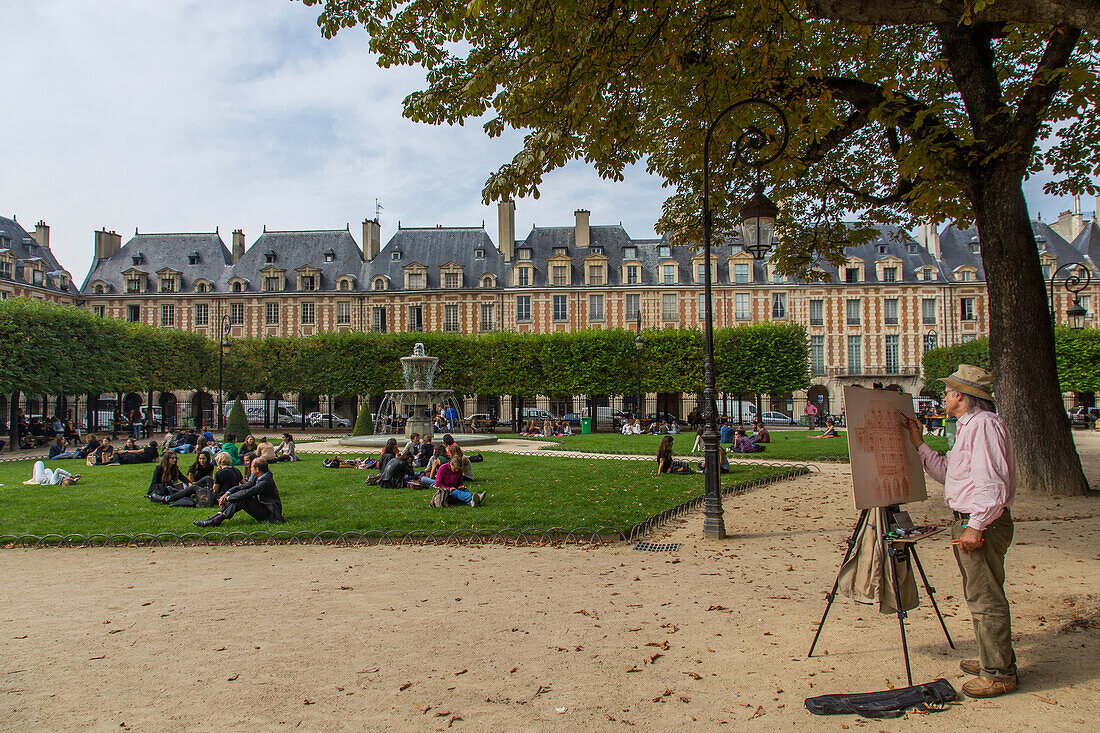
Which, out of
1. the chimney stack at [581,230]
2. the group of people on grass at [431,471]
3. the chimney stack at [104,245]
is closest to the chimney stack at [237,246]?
the chimney stack at [104,245]

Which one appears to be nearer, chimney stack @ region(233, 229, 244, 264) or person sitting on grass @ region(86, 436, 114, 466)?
person sitting on grass @ region(86, 436, 114, 466)

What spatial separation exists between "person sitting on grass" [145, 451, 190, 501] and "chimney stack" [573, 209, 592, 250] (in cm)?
3638

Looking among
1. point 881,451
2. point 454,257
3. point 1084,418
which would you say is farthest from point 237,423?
point 1084,418

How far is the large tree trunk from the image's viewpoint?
8.98 m

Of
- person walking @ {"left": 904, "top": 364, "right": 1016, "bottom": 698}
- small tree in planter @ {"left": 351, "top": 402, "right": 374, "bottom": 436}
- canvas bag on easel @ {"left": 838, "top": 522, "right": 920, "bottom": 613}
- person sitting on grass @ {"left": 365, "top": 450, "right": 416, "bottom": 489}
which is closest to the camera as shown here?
person walking @ {"left": 904, "top": 364, "right": 1016, "bottom": 698}

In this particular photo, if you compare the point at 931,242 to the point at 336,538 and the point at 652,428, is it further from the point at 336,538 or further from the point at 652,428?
the point at 336,538

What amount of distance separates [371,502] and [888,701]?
7459 mm

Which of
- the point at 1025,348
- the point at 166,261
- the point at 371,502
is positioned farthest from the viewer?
the point at 166,261

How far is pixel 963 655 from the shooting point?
3.78 meters

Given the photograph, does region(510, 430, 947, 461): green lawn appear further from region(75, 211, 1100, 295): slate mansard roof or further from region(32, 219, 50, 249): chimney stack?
region(32, 219, 50, 249): chimney stack

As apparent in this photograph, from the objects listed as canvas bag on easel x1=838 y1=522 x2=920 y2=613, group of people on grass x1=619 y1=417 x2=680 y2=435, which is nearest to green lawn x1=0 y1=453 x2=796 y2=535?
canvas bag on easel x1=838 y1=522 x2=920 y2=613

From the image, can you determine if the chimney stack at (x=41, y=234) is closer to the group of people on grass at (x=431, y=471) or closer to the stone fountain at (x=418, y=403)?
the stone fountain at (x=418, y=403)

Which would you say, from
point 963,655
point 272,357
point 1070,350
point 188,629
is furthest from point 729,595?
point 1070,350

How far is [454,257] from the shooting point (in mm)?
44719
